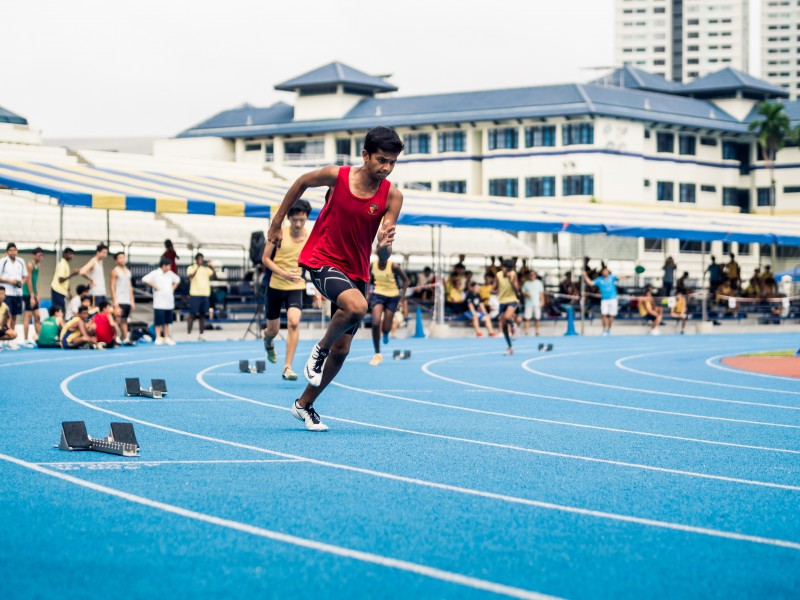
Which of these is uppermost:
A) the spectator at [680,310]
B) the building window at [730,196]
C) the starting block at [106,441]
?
the building window at [730,196]

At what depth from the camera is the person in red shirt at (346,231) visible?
27.5ft

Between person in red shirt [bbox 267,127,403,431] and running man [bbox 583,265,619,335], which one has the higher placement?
person in red shirt [bbox 267,127,403,431]

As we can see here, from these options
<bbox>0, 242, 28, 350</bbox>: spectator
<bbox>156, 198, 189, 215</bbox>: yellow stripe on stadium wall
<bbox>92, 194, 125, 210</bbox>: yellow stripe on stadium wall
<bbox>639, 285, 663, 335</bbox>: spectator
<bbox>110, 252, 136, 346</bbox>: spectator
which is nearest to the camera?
<bbox>0, 242, 28, 350</bbox>: spectator

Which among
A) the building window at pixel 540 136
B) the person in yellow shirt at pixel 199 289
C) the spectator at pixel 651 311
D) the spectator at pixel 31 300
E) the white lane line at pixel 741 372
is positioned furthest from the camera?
the building window at pixel 540 136

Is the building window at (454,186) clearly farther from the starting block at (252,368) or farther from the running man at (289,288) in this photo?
the running man at (289,288)

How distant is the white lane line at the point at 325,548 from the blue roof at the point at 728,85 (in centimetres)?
8492

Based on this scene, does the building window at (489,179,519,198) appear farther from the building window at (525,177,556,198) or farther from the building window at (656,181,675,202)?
the building window at (656,181,675,202)

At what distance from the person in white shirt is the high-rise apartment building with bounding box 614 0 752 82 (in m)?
148

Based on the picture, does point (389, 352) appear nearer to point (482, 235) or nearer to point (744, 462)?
point (744, 462)

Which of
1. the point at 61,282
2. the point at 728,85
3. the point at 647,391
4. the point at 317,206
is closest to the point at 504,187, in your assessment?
the point at 728,85

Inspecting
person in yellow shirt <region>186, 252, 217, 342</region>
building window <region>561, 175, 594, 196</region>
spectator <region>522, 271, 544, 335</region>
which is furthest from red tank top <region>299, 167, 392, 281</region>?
building window <region>561, 175, 594, 196</region>

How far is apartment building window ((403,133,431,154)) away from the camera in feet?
262

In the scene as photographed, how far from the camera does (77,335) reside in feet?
72.8

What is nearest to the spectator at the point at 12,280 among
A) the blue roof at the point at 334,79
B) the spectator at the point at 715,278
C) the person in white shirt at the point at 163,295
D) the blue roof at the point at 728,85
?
the person in white shirt at the point at 163,295
